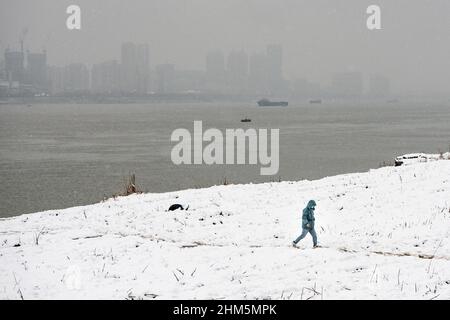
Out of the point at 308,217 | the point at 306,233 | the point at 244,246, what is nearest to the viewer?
the point at 308,217

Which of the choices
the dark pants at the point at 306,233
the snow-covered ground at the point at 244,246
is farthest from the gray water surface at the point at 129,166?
the dark pants at the point at 306,233

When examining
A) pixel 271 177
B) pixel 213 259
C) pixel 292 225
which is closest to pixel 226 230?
pixel 292 225

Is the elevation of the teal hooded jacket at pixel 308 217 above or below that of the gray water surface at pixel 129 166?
above

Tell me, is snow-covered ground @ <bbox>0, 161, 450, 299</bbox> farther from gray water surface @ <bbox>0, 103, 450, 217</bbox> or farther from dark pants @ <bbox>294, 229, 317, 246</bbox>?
gray water surface @ <bbox>0, 103, 450, 217</bbox>

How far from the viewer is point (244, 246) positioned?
12.6m

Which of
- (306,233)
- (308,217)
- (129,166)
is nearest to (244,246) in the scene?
(306,233)

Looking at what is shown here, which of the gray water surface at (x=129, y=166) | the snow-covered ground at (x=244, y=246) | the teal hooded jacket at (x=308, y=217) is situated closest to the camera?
the snow-covered ground at (x=244, y=246)

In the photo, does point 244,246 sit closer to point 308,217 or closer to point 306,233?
point 306,233

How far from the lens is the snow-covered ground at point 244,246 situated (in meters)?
9.73

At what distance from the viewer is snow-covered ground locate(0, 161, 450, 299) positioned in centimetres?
973

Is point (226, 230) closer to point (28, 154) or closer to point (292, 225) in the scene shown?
point (292, 225)

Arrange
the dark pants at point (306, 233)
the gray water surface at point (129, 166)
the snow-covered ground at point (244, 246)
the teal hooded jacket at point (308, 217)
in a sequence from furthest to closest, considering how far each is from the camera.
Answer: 1. the gray water surface at point (129, 166)
2. the dark pants at point (306, 233)
3. the teal hooded jacket at point (308, 217)
4. the snow-covered ground at point (244, 246)

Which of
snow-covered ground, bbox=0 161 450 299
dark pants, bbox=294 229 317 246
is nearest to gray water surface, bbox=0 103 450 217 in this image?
snow-covered ground, bbox=0 161 450 299

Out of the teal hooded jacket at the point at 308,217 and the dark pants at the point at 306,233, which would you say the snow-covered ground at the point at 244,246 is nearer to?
the dark pants at the point at 306,233
